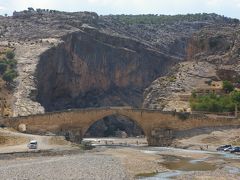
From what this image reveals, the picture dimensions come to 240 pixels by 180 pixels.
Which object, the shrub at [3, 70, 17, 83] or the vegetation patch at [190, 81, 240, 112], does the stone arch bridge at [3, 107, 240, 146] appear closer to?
the vegetation patch at [190, 81, 240, 112]

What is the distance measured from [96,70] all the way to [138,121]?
60.2 m

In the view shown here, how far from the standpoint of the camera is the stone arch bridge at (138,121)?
87.4 metres

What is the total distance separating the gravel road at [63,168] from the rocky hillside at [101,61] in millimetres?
39459

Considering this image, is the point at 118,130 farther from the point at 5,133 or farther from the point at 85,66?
the point at 5,133

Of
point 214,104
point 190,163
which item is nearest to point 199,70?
point 214,104

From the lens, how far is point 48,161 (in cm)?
5594

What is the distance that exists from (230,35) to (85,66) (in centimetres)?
3747

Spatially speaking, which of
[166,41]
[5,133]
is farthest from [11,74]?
[166,41]

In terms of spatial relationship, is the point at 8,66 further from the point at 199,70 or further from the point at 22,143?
the point at 22,143

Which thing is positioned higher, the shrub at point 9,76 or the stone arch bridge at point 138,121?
the shrub at point 9,76

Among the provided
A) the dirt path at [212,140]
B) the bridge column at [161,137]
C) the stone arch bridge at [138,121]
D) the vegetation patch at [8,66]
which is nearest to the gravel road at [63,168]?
the dirt path at [212,140]

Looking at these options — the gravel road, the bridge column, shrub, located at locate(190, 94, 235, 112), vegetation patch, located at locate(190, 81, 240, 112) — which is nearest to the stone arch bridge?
the bridge column

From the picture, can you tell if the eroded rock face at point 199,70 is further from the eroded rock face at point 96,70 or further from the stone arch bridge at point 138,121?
the eroded rock face at point 96,70

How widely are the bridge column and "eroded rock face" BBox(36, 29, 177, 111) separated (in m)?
37.4
